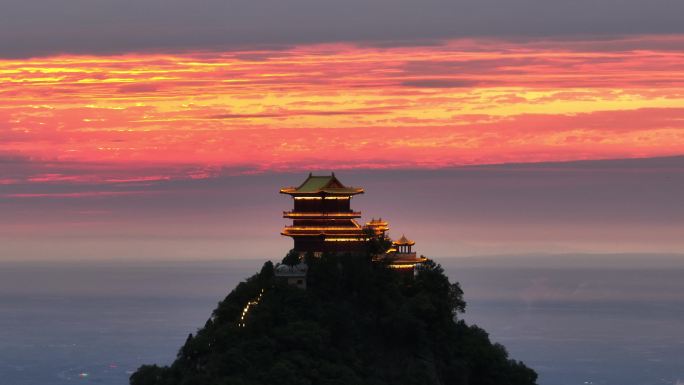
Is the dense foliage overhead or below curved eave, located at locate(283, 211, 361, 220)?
below

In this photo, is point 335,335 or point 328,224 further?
point 328,224

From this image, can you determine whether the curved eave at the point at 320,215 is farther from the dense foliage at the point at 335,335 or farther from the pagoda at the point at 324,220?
the dense foliage at the point at 335,335

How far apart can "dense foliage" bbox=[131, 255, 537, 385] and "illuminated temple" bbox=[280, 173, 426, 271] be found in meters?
1.88

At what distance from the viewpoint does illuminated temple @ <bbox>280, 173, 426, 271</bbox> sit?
111000 mm

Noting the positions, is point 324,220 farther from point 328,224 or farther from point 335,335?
point 335,335

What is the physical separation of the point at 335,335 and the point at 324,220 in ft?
31.9

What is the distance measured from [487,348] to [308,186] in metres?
15.3

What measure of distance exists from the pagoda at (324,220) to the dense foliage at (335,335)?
8.78ft

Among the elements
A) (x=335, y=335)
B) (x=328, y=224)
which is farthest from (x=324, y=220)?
(x=335, y=335)

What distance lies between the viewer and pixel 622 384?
194m

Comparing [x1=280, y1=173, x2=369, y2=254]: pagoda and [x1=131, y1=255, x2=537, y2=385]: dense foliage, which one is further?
[x1=280, y1=173, x2=369, y2=254]: pagoda

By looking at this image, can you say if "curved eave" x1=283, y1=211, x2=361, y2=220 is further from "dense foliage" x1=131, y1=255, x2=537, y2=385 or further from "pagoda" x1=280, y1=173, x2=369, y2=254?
"dense foliage" x1=131, y1=255, x2=537, y2=385

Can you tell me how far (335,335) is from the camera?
104 m

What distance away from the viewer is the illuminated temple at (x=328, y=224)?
11100cm
